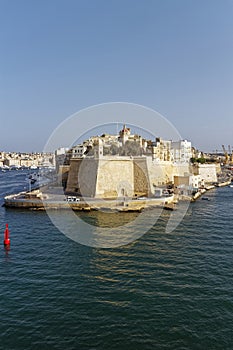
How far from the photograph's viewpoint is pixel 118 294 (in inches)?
277

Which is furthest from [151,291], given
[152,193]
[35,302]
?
[152,193]

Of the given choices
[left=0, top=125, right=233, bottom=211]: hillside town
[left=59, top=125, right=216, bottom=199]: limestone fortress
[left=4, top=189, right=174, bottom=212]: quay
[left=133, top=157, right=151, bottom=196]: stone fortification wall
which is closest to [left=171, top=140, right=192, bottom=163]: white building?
[left=0, top=125, right=233, bottom=211]: hillside town

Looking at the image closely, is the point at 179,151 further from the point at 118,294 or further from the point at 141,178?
the point at 118,294

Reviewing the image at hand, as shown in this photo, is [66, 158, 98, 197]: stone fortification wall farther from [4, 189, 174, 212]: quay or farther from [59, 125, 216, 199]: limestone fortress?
[4, 189, 174, 212]: quay

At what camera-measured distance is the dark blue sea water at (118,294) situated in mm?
5391

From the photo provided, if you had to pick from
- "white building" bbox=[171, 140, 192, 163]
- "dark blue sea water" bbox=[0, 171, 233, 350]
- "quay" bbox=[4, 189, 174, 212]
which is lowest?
"dark blue sea water" bbox=[0, 171, 233, 350]

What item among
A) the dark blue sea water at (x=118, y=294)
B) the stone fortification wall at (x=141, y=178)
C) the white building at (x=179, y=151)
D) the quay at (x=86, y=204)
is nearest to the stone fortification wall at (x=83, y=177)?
the quay at (x=86, y=204)

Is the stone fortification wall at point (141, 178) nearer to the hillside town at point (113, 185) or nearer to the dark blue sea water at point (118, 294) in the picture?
the hillside town at point (113, 185)

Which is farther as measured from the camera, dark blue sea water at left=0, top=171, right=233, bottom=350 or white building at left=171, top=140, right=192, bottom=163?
white building at left=171, top=140, right=192, bottom=163

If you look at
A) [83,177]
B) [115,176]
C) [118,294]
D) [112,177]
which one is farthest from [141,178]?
[118,294]

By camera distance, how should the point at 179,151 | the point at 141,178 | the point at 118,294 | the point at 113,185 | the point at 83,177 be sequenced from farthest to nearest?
the point at 179,151, the point at 141,178, the point at 83,177, the point at 113,185, the point at 118,294

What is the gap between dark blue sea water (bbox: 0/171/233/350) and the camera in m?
5.39

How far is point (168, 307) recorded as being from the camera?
253 inches

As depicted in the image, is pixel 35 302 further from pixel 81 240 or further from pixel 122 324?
pixel 81 240
